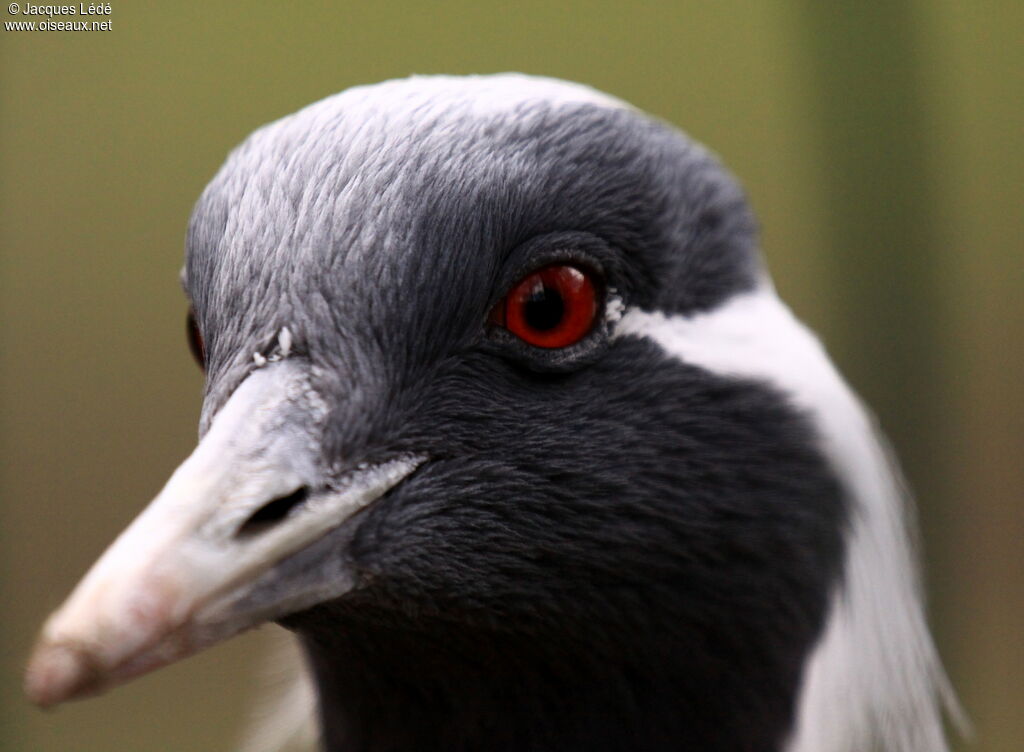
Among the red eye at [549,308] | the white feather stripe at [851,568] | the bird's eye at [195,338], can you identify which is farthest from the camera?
the white feather stripe at [851,568]

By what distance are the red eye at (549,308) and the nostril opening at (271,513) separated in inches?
20.9

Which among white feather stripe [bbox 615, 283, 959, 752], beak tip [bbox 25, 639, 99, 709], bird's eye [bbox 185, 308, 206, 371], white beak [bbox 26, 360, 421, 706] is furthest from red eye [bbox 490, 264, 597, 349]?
beak tip [bbox 25, 639, 99, 709]

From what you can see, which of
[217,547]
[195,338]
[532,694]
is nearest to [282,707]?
[532,694]

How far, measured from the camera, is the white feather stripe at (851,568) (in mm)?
2621

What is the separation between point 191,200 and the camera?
8602 millimetres

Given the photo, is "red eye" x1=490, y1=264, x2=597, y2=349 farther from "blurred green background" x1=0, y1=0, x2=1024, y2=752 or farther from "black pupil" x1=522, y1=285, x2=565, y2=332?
"blurred green background" x1=0, y1=0, x2=1024, y2=752

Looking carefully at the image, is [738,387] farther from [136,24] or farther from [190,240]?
[136,24]

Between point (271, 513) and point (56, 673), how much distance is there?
410 millimetres

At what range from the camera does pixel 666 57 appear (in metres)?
7.45

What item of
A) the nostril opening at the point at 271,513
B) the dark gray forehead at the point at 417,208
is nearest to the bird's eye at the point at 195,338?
the dark gray forehead at the point at 417,208

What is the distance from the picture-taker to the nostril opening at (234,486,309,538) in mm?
1885

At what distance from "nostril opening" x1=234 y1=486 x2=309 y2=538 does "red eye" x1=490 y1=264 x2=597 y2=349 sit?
20.9 inches

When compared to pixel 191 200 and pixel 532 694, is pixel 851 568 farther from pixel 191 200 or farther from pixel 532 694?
pixel 191 200

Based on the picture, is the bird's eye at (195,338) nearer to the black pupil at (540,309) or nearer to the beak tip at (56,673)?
the black pupil at (540,309)
